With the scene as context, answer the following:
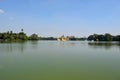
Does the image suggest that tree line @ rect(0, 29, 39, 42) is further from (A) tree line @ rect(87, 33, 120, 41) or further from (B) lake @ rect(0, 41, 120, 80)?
(B) lake @ rect(0, 41, 120, 80)

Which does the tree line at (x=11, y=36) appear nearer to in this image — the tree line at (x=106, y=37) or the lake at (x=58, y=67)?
the tree line at (x=106, y=37)

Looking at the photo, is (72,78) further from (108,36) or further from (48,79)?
(108,36)

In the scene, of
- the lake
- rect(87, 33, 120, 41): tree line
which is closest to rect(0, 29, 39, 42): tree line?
rect(87, 33, 120, 41): tree line

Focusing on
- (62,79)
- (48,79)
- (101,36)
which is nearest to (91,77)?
(62,79)

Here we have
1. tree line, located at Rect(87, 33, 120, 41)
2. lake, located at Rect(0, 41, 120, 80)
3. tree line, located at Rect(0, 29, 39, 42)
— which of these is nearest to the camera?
lake, located at Rect(0, 41, 120, 80)

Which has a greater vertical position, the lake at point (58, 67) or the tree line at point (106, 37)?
the tree line at point (106, 37)

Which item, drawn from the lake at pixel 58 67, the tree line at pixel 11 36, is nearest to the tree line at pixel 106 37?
the tree line at pixel 11 36

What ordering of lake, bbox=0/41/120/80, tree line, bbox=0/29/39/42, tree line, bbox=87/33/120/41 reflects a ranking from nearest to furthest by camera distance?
lake, bbox=0/41/120/80 < tree line, bbox=0/29/39/42 < tree line, bbox=87/33/120/41

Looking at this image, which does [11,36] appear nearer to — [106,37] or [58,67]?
[106,37]

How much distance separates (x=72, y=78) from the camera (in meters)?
7.84

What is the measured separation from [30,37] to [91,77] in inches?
3829

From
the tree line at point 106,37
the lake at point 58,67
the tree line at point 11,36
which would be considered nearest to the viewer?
the lake at point 58,67

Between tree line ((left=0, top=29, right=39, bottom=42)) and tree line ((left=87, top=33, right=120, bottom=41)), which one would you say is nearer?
tree line ((left=0, top=29, right=39, bottom=42))

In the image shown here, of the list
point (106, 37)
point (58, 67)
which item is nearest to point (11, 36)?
point (106, 37)
